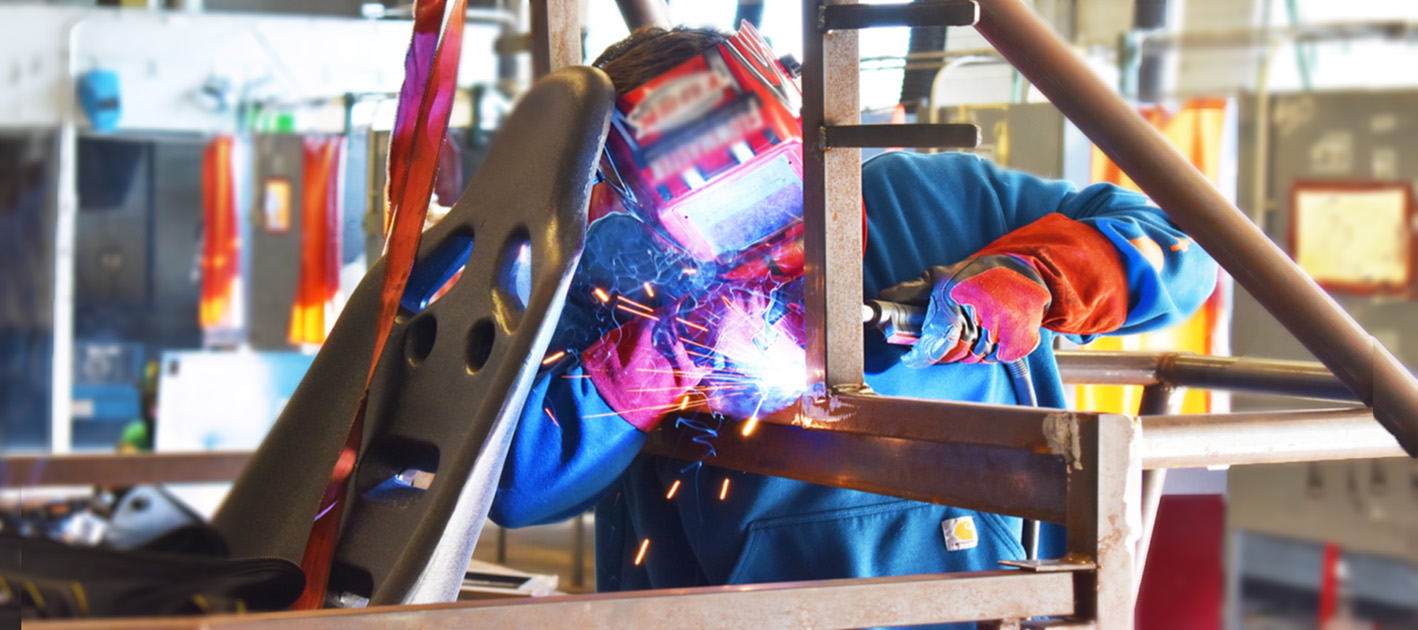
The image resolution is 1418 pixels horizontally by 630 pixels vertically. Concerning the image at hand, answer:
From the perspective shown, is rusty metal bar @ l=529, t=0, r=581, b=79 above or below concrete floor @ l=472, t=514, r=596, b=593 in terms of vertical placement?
above

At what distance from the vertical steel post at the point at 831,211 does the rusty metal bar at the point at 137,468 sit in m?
0.93

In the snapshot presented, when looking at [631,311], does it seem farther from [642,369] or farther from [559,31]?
[559,31]

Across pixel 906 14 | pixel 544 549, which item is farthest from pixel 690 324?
pixel 544 549

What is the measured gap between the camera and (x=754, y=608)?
71 cm

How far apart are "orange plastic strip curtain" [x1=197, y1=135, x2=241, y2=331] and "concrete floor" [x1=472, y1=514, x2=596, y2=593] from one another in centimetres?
143

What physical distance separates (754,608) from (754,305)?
0.45 meters

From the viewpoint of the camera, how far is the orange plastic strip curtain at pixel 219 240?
3.99m

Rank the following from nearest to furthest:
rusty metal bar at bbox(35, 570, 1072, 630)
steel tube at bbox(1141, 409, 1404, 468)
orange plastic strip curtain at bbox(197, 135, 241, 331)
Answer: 1. rusty metal bar at bbox(35, 570, 1072, 630)
2. steel tube at bbox(1141, 409, 1404, 468)
3. orange plastic strip curtain at bbox(197, 135, 241, 331)

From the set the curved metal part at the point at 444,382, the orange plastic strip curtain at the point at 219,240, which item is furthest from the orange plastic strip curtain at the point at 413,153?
the orange plastic strip curtain at the point at 219,240

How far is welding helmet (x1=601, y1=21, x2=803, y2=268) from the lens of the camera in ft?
2.66

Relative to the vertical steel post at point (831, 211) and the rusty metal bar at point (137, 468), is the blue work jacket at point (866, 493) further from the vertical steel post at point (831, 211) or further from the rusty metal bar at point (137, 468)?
the rusty metal bar at point (137, 468)

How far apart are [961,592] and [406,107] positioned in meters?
0.71

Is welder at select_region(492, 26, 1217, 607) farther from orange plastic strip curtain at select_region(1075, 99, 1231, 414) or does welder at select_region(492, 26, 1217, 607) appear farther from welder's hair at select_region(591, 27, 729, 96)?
orange plastic strip curtain at select_region(1075, 99, 1231, 414)

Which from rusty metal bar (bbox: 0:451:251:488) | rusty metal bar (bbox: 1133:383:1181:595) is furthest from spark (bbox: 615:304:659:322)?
rusty metal bar (bbox: 1133:383:1181:595)
